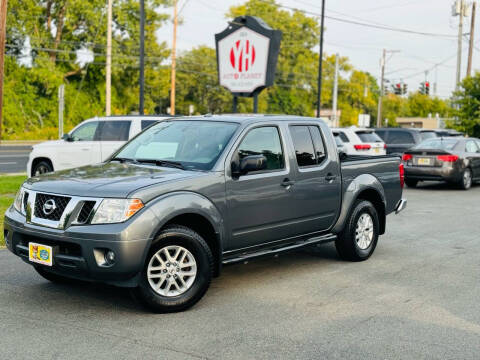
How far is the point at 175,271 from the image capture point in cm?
536

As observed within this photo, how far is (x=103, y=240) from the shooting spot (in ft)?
16.1

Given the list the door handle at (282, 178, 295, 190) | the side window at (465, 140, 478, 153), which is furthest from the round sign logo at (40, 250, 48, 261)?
the side window at (465, 140, 478, 153)

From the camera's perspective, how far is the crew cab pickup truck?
5023mm

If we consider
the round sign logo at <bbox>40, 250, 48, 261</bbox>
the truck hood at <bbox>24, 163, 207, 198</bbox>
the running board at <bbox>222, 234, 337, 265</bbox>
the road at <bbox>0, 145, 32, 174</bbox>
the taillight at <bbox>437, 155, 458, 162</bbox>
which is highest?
the truck hood at <bbox>24, 163, 207, 198</bbox>

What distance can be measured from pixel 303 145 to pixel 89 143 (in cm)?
931

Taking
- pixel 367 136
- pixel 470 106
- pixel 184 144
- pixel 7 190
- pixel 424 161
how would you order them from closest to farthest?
pixel 184 144 → pixel 7 190 → pixel 424 161 → pixel 367 136 → pixel 470 106

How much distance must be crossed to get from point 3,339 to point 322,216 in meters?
3.72

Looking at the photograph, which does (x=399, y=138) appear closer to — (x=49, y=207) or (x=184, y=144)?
(x=184, y=144)

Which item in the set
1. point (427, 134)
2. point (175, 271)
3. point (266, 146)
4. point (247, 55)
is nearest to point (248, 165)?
point (266, 146)

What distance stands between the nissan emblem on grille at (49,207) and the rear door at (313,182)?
2.52m

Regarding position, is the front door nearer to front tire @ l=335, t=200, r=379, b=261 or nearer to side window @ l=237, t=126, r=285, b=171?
side window @ l=237, t=126, r=285, b=171

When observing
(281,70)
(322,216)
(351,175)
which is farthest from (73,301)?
(281,70)

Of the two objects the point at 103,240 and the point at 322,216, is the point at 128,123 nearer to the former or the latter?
the point at 322,216

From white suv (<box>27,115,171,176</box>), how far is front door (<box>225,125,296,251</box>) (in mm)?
8498
